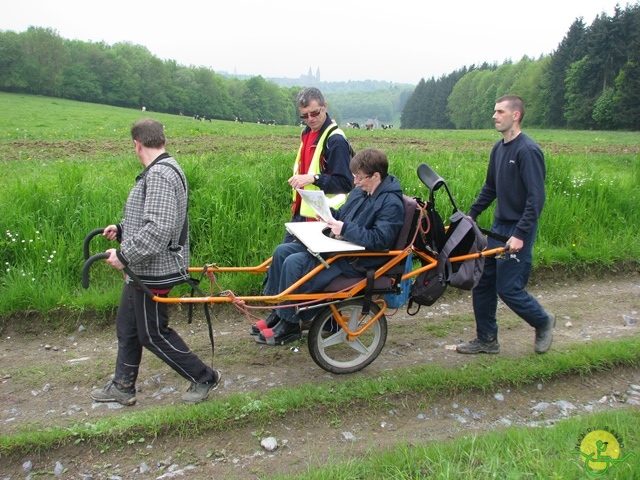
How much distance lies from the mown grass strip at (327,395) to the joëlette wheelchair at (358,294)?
34cm

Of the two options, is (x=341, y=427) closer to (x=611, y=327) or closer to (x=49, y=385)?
(x=49, y=385)

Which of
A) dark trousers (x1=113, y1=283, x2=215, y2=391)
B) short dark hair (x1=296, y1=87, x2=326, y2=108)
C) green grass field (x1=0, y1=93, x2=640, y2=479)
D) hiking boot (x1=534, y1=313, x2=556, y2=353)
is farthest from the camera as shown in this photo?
hiking boot (x1=534, y1=313, x2=556, y2=353)

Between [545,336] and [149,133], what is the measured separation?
12.7 ft

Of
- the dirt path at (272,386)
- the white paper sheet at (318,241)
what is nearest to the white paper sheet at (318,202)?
the white paper sheet at (318,241)

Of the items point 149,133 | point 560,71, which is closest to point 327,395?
point 149,133

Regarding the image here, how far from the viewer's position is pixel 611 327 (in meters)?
5.62

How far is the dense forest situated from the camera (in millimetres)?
55188

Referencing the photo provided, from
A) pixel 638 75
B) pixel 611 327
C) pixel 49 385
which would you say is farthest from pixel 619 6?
pixel 49 385

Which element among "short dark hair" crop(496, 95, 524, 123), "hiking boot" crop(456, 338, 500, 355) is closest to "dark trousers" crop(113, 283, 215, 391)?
"hiking boot" crop(456, 338, 500, 355)

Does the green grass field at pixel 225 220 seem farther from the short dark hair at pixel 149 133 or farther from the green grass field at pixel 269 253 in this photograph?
the short dark hair at pixel 149 133

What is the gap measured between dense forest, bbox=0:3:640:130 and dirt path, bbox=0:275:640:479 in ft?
177

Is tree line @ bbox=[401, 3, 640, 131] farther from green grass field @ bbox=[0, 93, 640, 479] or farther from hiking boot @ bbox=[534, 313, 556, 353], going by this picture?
hiking boot @ bbox=[534, 313, 556, 353]

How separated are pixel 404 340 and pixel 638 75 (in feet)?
183

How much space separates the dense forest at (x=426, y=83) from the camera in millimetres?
55188
